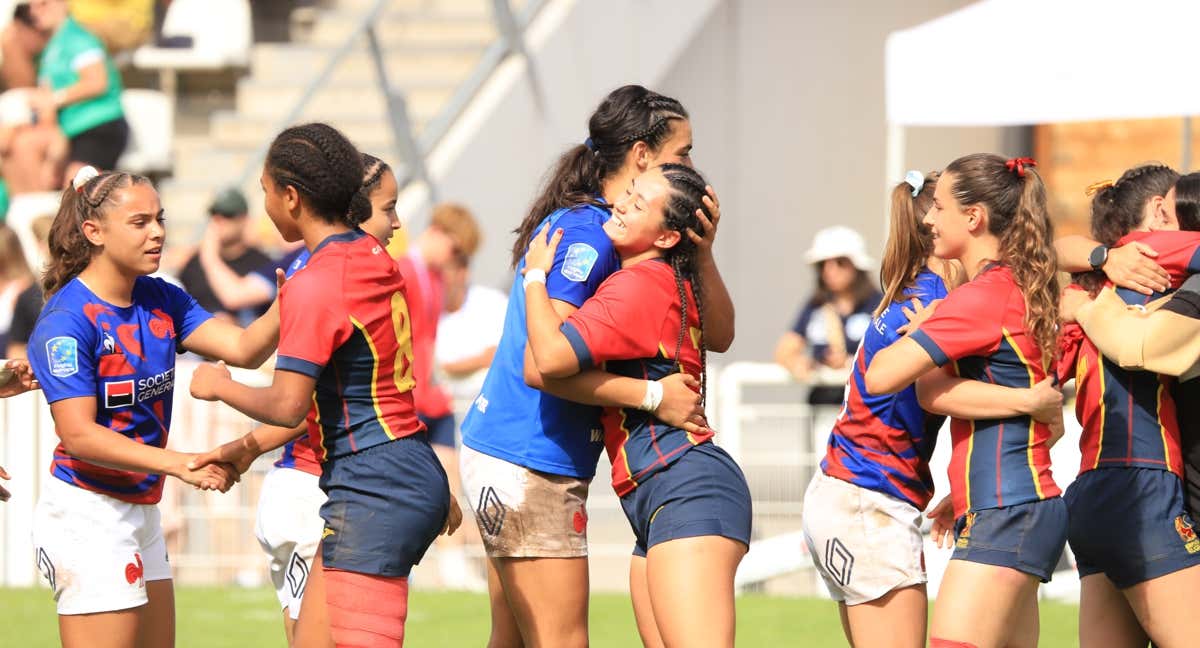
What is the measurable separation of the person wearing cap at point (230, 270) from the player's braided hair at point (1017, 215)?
17.5 feet

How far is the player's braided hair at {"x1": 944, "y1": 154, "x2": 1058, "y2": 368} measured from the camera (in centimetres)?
411

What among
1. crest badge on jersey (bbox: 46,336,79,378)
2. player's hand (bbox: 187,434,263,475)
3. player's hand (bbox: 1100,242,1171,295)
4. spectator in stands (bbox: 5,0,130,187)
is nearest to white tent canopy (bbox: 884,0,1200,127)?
player's hand (bbox: 1100,242,1171,295)

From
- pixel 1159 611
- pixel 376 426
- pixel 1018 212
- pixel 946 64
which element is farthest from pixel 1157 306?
pixel 946 64

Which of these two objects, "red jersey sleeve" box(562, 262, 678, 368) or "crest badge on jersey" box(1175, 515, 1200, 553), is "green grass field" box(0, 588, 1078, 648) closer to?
"crest badge on jersey" box(1175, 515, 1200, 553)

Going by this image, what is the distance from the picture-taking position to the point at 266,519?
193 inches

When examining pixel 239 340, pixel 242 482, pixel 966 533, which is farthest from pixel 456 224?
pixel 966 533

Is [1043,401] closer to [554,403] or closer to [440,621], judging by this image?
[554,403]

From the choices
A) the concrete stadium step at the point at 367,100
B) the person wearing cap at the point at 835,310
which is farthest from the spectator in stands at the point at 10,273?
the person wearing cap at the point at 835,310

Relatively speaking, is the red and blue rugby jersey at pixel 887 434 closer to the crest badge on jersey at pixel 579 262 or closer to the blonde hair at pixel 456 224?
the crest badge on jersey at pixel 579 262

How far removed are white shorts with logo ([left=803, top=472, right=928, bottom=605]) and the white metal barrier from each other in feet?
11.7

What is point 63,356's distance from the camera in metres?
4.17

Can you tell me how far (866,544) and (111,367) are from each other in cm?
204

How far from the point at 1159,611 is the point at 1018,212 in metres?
1.12

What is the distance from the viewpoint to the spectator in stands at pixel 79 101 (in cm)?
1049
